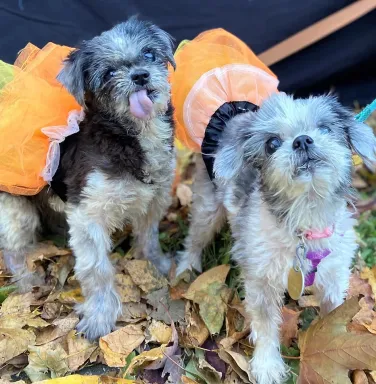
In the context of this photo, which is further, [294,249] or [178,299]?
[178,299]

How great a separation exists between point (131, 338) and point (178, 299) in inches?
15.9

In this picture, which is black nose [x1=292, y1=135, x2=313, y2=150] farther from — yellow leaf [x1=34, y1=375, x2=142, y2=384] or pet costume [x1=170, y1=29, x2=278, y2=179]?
yellow leaf [x1=34, y1=375, x2=142, y2=384]

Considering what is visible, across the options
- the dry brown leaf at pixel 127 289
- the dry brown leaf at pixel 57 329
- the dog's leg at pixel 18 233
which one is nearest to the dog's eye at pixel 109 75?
the dog's leg at pixel 18 233

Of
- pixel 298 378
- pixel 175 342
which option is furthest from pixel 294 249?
pixel 175 342

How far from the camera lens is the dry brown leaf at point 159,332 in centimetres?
307

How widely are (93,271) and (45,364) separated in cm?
57

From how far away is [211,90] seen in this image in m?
3.22

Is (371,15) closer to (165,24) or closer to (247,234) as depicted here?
(165,24)

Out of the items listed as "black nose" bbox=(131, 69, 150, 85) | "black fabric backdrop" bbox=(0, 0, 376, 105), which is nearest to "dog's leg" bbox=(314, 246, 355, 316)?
"black nose" bbox=(131, 69, 150, 85)

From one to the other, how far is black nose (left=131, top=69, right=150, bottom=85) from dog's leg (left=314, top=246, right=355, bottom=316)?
1302 millimetres

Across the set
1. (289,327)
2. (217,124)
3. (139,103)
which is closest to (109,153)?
(139,103)

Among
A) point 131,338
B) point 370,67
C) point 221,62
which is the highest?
point 221,62

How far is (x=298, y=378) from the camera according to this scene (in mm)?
2748

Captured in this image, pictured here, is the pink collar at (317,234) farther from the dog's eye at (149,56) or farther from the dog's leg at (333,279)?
the dog's eye at (149,56)
